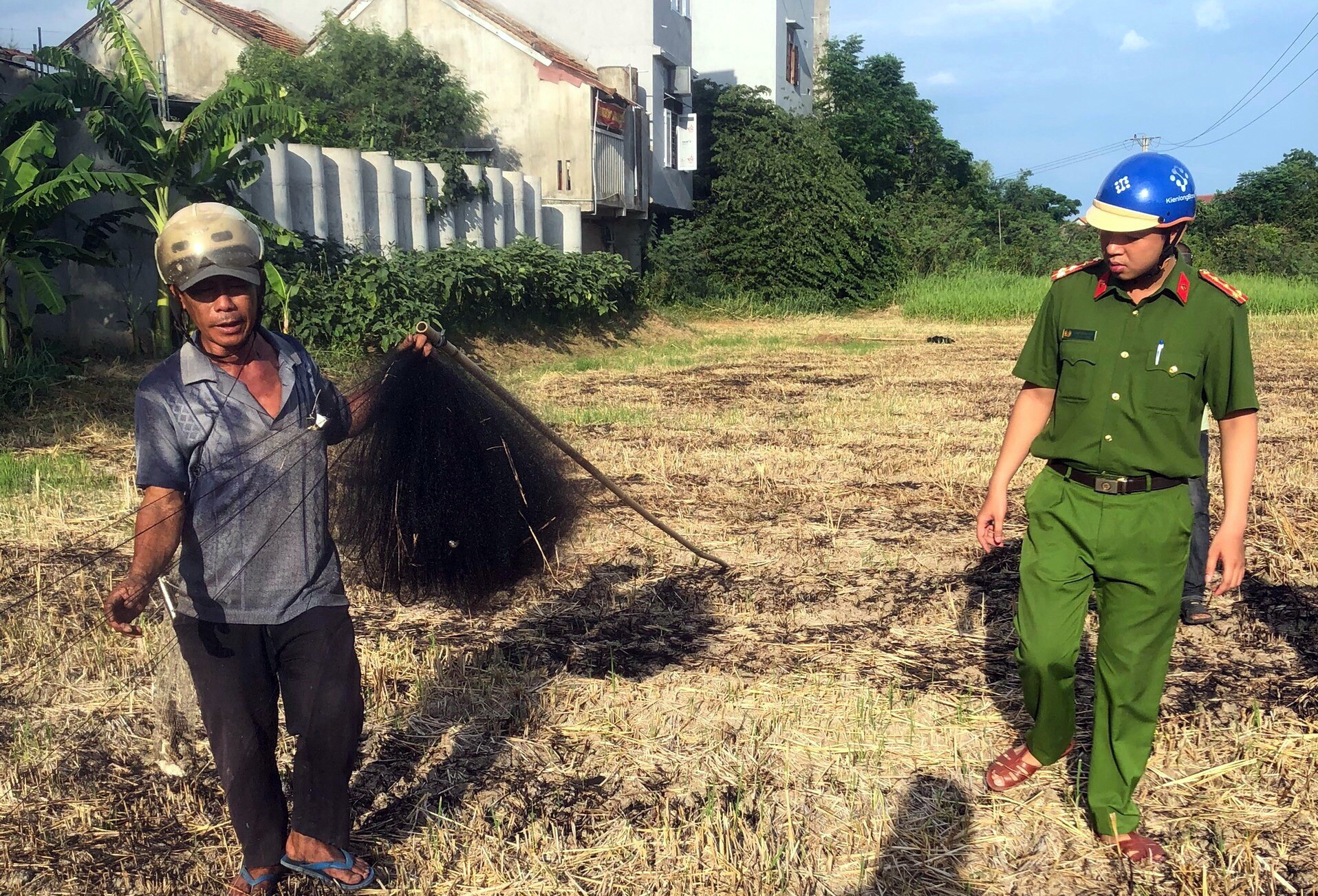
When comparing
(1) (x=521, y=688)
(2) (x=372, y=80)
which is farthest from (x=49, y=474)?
(2) (x=372, y=80)

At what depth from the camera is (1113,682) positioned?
3170 millimetres

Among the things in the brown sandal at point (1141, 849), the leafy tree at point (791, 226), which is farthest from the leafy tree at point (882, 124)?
the brown sandal at point (1141, 849)

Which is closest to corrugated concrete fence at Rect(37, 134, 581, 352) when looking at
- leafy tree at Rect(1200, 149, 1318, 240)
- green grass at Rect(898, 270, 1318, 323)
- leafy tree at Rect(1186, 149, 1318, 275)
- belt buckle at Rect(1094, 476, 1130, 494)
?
green grass at Rect(898, 270, 1318, 323)

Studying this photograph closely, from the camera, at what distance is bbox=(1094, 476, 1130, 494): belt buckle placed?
3166 millimetres

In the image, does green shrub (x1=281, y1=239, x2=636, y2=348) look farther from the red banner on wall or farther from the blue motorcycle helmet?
the blue motorcycle helmet

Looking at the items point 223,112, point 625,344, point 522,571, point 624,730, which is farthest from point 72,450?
point 625,344

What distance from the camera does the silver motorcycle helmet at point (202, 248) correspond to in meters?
2.62

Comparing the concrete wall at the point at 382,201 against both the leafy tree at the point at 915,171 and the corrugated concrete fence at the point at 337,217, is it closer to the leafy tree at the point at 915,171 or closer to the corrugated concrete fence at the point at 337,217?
the corrugated concrete fence at the point at 337,217

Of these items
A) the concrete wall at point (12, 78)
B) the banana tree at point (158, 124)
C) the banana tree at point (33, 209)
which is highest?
the concrete wall at point (12, 78)

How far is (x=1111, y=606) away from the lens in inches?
126

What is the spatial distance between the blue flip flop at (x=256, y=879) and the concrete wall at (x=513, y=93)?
22347mm

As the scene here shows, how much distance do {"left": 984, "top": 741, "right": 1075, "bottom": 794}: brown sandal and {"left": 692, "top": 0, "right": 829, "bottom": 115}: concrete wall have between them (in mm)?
34194

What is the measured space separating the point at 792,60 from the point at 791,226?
12125 mm

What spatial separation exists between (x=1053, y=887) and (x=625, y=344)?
18670 millimetres
